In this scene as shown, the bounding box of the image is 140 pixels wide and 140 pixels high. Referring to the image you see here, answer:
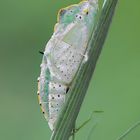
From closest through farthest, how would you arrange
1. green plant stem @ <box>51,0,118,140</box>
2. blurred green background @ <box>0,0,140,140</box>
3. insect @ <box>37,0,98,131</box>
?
green plant stem @ <box>51,0,118,140</box> < insect @ <box>37,0,98,131</box> < blurred green background @ <box>0,0,140,140</box>

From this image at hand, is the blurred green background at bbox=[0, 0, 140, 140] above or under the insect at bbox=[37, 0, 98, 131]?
under

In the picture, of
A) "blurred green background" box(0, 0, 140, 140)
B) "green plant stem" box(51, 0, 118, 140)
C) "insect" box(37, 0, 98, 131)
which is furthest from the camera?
"blurred green background" box(0, 0, 140, 140)

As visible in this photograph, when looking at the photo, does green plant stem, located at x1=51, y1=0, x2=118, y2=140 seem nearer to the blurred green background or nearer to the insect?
the insect

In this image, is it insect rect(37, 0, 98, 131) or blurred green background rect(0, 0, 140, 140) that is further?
blurred green background rect(0, 0, 140, 140)

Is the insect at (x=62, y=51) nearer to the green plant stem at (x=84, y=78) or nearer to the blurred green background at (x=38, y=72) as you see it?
the green plant stem at (x=84, y=78)

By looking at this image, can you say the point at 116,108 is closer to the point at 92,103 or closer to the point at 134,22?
the point at 92,103

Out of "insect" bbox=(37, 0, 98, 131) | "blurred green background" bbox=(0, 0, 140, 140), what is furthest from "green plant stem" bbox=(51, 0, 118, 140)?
"blurred green background" bbox=(0, 0, 140, 140)
